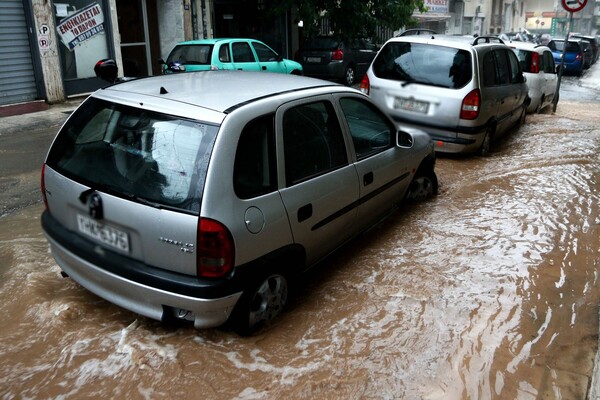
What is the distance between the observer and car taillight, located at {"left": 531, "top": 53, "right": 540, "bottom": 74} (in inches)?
464

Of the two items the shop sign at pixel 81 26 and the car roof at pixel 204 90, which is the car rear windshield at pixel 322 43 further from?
the car roof at pixel 204 90

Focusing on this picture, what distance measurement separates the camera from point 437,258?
4.75 meters

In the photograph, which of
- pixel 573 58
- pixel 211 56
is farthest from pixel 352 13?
pixel 573 58

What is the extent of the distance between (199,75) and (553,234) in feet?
12.3

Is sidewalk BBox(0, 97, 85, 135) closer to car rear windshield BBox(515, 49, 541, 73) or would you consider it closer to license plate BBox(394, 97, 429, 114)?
license plate BBox(394, 97, 429, 114)

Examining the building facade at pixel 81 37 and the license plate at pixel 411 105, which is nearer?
Answer: the license plate at pixel 411 105

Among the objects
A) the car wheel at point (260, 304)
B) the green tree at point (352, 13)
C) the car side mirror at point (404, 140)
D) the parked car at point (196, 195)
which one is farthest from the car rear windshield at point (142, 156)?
the green tree at point (352, 13)

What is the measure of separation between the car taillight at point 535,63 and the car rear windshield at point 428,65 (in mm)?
5383

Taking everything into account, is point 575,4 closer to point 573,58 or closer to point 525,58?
point 525,58

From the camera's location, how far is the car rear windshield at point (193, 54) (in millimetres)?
11094

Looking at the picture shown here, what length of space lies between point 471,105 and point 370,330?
14.9 feet

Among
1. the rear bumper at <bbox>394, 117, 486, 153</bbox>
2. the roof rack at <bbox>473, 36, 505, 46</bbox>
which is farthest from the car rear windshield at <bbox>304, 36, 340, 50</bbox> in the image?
the rear bumper at <bbox>394, 117, 486, 153</bbox>

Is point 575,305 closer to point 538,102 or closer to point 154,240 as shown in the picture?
point 154,240

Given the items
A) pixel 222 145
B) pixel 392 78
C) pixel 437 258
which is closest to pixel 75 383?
pixel 222 145
